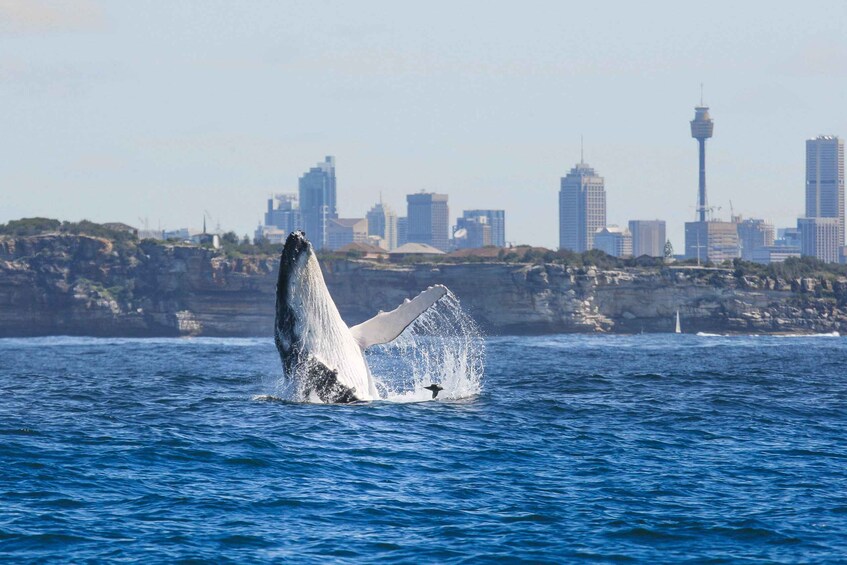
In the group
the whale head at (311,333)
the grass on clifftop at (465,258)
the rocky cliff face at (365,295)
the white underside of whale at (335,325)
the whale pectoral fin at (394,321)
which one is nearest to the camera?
the whale head at (311,333)

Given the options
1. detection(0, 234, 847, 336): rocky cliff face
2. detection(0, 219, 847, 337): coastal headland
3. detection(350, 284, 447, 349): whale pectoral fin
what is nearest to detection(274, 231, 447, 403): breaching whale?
detection(350, 284, 447, 349): whale pectoral fin

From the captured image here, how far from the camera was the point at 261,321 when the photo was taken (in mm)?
168625

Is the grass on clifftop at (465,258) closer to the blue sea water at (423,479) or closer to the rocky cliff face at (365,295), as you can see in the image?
the rocky cliff face at (365,295)

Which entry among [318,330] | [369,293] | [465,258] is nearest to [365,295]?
[369,293]

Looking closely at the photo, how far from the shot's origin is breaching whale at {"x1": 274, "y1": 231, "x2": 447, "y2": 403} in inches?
1137

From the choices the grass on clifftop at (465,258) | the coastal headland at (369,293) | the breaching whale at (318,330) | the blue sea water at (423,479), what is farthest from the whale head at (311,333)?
the grass on clifftop at (465,258)

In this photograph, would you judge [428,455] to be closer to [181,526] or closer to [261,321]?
[181,526]

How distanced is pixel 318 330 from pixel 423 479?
303 inches

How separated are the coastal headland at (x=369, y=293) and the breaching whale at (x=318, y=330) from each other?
442 feet

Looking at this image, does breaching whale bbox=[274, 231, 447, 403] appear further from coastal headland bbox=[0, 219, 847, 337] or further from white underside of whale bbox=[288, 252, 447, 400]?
coastal headland bbox=[0, 219, 847, 337]

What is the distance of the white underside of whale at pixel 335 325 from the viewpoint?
29.1 meters

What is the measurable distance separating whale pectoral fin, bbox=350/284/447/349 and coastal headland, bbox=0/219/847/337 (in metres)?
135

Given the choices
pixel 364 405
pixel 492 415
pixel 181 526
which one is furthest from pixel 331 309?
pixel 181 526

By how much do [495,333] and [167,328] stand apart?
43.1m
